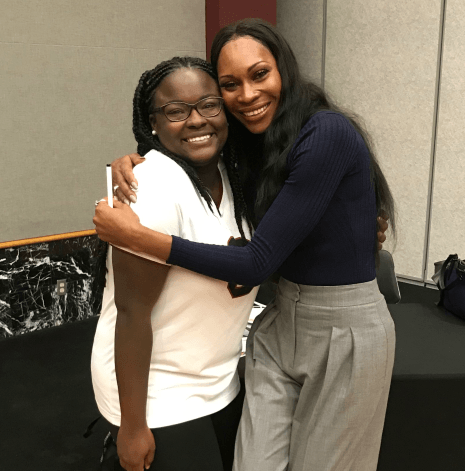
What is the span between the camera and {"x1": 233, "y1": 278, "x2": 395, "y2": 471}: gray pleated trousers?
125 cm

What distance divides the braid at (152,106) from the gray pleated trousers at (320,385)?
359mm

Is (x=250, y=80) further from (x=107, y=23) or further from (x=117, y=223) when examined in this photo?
(x=107, y=23)

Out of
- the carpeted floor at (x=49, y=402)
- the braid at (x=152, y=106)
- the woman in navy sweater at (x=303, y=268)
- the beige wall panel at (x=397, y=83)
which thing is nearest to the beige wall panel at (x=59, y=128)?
the carpeted floor at (x=49, y=402)

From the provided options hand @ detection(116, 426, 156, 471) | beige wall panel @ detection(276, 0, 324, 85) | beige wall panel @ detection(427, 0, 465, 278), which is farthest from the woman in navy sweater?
beige wall panel @ detection(276, 0, 324, 85)

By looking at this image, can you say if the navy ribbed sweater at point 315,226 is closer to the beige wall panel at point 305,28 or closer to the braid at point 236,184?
the braid at point 236,184

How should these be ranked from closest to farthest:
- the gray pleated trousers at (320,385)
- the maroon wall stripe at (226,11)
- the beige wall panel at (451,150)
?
the gray pleated trousers at (320,385)
the beige wall panel at (451,150)
the maroon wall stripe at (226,11)

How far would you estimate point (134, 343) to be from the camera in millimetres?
1156

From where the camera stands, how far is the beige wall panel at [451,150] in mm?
4121

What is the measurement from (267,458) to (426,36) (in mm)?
3952

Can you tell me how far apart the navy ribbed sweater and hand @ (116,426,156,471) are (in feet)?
1.28

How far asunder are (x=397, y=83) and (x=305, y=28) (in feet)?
3.65

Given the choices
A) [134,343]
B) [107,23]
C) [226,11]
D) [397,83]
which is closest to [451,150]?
[397,83]

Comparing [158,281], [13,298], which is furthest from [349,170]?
[13,298]

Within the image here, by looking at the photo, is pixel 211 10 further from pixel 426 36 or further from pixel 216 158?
pixel 216 158
